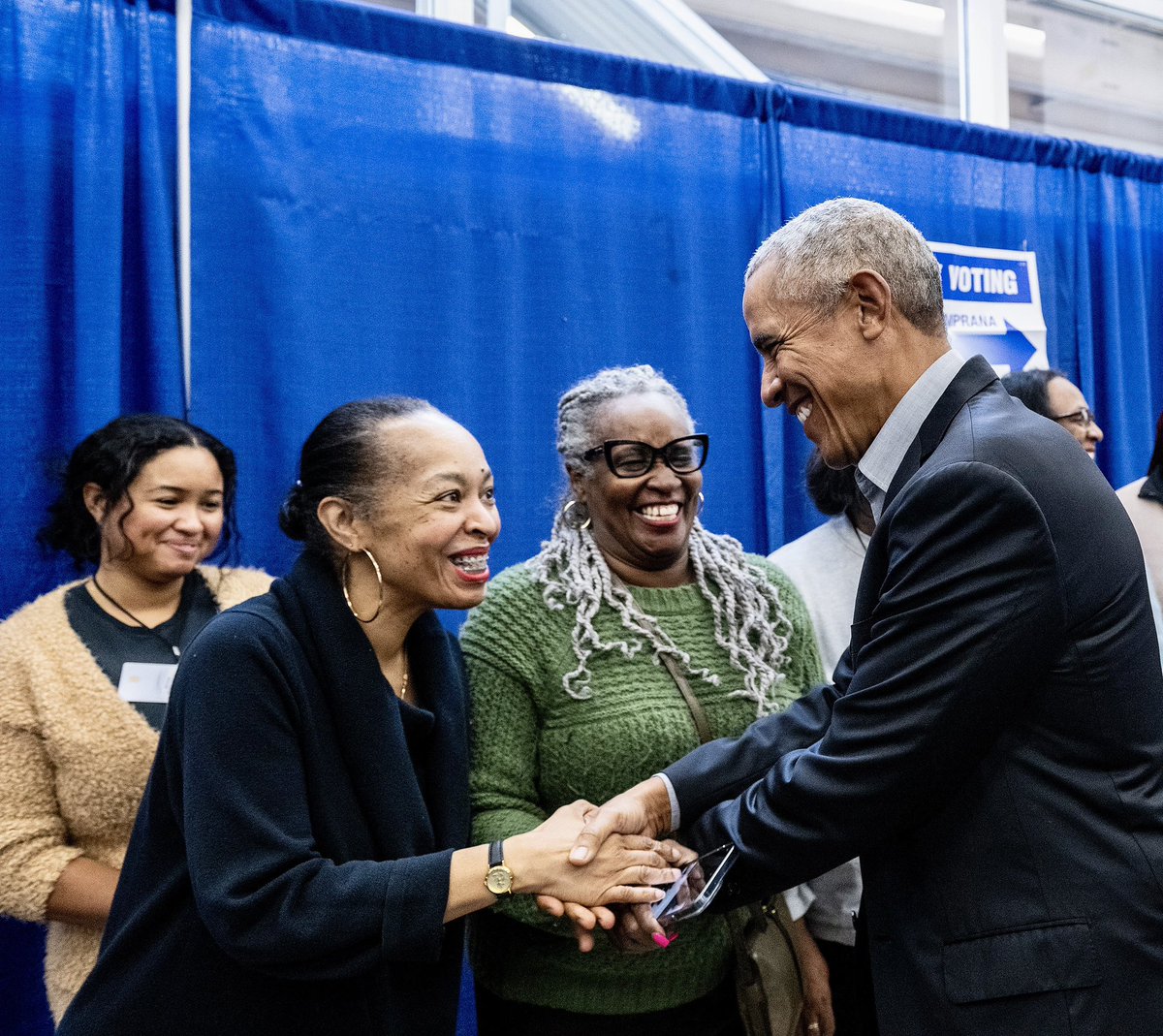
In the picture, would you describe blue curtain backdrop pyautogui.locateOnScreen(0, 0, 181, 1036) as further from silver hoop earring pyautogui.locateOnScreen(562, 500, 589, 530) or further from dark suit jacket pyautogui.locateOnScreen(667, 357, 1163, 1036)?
dark suit jacket pyautogui.locateOnScreen(667, 357, 1163, 1036)

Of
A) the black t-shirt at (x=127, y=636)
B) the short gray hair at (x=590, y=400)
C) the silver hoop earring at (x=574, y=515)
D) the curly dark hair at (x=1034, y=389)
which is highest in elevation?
the curly dark hair at (x=1034, y=389)

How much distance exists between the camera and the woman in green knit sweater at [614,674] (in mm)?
2096

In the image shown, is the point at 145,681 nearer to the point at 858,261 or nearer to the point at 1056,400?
the point at 858,261

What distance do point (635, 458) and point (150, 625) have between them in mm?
1105

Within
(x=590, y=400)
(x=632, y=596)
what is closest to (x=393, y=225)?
(x=590, y=400)

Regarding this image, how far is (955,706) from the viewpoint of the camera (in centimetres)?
148

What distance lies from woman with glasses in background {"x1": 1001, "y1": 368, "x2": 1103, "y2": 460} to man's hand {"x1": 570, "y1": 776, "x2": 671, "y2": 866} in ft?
6.52

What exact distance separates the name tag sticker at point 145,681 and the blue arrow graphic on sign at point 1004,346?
303 cm

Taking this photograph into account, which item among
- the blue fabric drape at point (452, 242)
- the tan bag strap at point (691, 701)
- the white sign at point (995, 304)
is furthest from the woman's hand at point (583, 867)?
the white sign at point (995, 304)

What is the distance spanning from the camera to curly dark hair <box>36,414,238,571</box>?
2.52 m

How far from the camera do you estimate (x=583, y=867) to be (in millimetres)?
1878

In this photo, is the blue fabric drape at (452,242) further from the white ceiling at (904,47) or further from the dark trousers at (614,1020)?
the dark trousers at (614,1020)

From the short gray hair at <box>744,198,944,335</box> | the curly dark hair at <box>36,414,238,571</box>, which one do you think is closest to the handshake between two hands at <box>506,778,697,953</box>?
the short gray hair at <box>744,198,944,335</box>

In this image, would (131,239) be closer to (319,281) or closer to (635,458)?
(319,281)
